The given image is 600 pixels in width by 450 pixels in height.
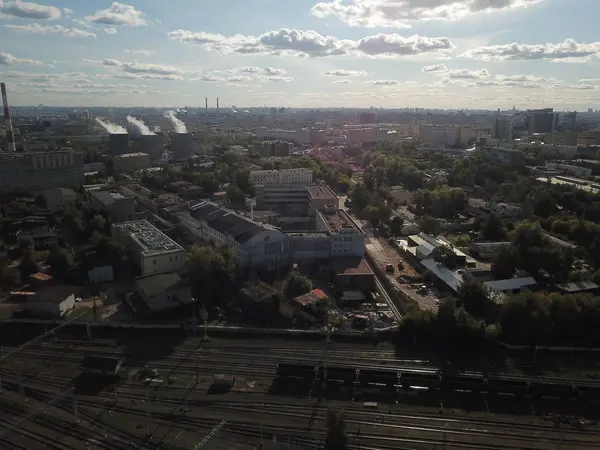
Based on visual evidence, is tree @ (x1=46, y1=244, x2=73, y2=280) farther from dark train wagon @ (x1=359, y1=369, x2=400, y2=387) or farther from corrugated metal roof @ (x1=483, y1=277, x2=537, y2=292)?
corrugated metal roof @ (x1=483, y1=277, x2=537, y2=292)

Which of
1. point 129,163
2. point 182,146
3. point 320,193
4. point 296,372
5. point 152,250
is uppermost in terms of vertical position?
point 182,146

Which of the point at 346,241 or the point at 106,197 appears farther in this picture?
the point at 106,197

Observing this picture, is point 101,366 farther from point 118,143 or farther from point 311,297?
point 118,143

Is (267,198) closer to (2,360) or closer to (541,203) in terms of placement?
(541,203)

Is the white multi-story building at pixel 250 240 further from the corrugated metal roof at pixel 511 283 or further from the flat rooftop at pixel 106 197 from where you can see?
the corrugated metal roof at pixel 511 283

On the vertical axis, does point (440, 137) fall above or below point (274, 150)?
above

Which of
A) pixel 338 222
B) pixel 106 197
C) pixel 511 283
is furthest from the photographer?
pixel 106 197

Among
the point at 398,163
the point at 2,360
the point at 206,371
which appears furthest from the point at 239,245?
the point at 398,163

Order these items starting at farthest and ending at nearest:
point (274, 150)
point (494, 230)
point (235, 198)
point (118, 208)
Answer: point (274, 150), point (235, 198), point (118, 208), point (494, 230)

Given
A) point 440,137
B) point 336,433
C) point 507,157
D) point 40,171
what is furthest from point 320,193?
point 440,137
